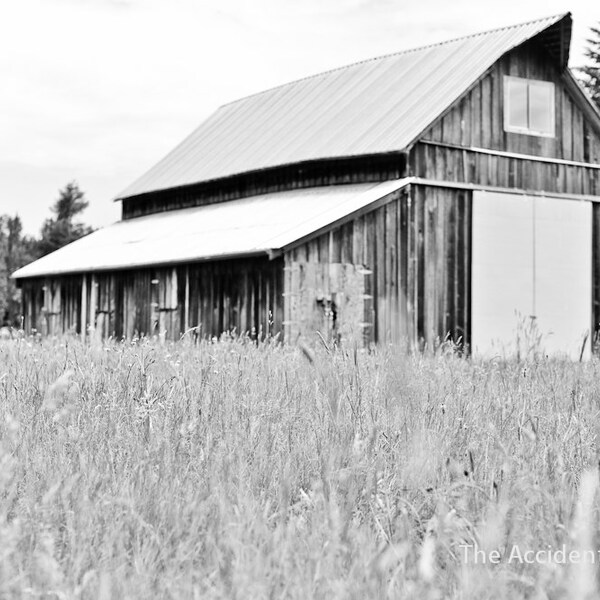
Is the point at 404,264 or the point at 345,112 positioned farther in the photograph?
the point at 345,112

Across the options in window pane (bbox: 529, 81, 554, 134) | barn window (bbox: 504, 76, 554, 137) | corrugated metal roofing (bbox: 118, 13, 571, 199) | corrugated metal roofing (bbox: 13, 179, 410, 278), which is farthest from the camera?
window pane (bbox: 529, 81, 554, 134)

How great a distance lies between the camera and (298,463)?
4.28 m

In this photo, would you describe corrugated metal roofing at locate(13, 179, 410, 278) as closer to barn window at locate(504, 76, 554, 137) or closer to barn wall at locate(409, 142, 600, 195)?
barn wall at locate(409, 142, 600, 195)

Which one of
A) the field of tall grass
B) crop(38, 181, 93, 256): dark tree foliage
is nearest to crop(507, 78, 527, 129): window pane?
the field of tall grass

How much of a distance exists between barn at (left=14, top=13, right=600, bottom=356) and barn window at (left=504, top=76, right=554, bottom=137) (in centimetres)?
4

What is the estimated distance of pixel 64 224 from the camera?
67.6m

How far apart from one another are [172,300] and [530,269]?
24.4 ft

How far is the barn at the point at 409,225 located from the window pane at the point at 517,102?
48mm

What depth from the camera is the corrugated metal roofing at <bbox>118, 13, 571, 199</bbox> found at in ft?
69.6

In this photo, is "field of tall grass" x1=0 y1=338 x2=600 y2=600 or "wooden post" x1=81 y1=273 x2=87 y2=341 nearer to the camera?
"field of tall grass" x1=0 y1=338 x2=600 y2=600

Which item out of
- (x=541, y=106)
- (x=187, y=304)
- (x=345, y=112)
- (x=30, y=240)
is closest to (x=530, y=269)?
(x=541, y=106)

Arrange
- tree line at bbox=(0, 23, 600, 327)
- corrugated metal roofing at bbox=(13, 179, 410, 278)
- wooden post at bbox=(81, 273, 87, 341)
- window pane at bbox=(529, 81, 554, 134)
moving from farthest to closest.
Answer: tree line at bbox=(0, 23, 600, 327) → wooden post at bbox=(81, 273, 87, 341) → window pane at bbox=(529, 81, 554, 134) → corrugated metal roofing at bbox=(13, 179, 410, 278)

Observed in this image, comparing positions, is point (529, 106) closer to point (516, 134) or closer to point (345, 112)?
point (516, 134)

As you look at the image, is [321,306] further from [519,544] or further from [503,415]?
[519,544]
